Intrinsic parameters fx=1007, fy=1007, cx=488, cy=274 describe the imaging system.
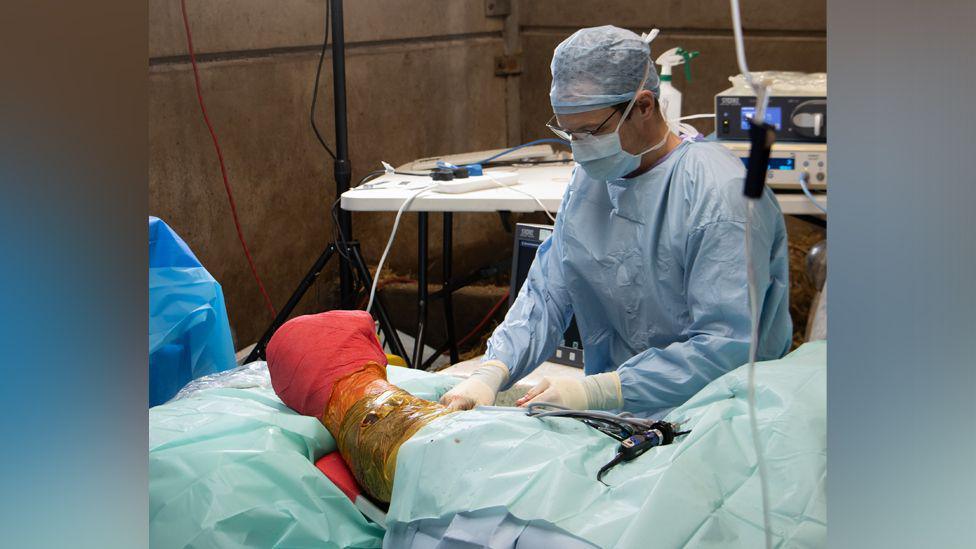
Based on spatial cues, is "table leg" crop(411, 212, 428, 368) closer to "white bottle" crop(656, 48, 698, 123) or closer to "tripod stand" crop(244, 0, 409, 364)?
"tripod stand" crop(244, 0, 409, 364)

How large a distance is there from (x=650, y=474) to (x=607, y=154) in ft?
2.48

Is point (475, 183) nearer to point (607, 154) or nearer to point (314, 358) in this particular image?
point (607, 154)

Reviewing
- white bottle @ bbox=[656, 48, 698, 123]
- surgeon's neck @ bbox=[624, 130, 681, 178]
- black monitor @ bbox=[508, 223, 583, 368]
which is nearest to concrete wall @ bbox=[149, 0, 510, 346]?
black monitor @ bbox=[508, 223, 583, 368]

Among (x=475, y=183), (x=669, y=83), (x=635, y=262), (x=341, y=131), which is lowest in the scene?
(x=635, y=262)

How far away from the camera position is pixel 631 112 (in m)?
1.84

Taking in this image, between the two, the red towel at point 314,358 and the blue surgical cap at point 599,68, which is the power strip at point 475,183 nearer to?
the blue surgical cap at point 599,68

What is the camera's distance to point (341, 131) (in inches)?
121

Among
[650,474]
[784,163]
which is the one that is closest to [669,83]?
[784,163]

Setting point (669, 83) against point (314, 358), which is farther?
point (669, 83)

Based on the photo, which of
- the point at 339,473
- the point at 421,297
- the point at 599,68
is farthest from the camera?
the point at 421,297

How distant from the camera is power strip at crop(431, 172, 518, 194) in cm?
277

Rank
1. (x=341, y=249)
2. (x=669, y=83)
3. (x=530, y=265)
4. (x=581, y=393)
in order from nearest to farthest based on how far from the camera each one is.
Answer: (x=581, y=393), (x=530, y=265), (x=669, y=83), (x=341, y=249)
